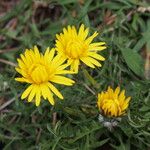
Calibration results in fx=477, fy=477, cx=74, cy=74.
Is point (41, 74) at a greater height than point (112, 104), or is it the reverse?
point (41, 74)

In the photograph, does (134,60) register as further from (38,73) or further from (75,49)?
(38,73)

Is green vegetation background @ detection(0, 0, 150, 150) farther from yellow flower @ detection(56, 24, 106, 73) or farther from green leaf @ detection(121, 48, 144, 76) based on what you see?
yellow flower @ detection(56, 24, 106, 73)

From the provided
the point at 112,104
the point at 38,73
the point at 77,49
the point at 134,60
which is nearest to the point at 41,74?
the point at 38,73

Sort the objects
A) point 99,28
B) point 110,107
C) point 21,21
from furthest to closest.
A: point 21,21
point 99,28
point 110,107

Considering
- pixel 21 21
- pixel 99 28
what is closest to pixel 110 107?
pixel 99 28

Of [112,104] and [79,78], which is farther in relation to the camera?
[79,78]

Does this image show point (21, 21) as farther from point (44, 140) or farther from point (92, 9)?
point (44, 140)
